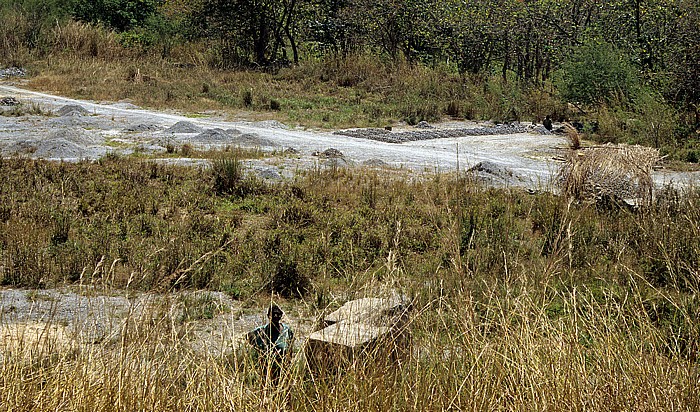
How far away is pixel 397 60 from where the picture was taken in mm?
22859

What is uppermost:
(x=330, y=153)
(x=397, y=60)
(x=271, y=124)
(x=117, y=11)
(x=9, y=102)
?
(x=117, y=11)

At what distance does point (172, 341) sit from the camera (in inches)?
109

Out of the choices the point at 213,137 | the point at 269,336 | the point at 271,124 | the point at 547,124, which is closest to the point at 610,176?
the point at 269,336

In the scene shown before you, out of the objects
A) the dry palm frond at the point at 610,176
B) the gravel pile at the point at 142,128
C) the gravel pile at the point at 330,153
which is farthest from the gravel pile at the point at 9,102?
the dry palm frond at the point at 610,176

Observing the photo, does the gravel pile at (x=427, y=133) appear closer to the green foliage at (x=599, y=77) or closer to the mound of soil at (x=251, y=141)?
the green foliage at (x=599, y=77)

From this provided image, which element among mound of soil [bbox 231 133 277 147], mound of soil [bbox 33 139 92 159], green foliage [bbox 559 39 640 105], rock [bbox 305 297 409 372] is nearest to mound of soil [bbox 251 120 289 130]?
mound of soil [bbox 231 133 277 147]

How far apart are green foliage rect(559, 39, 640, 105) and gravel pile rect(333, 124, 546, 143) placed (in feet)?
5.18

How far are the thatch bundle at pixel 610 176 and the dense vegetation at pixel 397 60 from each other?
464 cm

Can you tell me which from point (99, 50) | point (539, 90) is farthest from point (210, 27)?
point (539, 90)

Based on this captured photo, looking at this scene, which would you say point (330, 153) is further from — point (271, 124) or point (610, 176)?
point (610, 176)

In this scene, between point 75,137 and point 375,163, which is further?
point 75,137

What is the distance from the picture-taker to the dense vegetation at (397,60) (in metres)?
16.2

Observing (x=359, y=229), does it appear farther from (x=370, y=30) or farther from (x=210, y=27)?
(x=210, y=27)

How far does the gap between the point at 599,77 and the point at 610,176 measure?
8.85 metres
